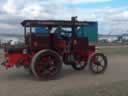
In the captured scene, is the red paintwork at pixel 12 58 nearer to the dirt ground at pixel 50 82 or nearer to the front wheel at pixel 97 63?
the dirt ground at pixel 50 82

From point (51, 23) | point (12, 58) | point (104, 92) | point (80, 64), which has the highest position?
point (51, 23)

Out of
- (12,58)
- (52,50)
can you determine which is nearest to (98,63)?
(52,50)

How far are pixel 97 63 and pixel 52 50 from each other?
6.73ft

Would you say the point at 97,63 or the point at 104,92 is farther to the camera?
the point at 97,63

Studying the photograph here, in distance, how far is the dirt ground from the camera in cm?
977

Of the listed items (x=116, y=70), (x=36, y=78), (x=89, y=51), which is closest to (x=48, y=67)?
(x=36, y=78)

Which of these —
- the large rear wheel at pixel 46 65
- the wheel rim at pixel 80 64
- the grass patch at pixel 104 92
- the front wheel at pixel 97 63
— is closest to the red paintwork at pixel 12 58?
the large rear wheel at pixel 46 65

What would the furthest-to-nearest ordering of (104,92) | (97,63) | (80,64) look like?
(80,64), (97,63), (104,92)

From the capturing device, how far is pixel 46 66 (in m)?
12.0

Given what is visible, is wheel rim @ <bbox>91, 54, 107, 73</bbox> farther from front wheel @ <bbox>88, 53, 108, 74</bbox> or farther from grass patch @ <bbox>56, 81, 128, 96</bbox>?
grass patch @ <bbox>56, 81, 128, 96</bbox>

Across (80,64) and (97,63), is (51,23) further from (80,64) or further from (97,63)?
(80,64)

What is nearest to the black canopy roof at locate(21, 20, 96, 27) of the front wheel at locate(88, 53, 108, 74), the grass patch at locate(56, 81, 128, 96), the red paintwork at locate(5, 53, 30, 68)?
the red paintwork at locate(5, 53, 30, 68)

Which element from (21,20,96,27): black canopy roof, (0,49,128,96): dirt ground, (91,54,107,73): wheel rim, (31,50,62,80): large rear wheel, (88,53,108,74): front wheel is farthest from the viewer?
(91,54,107,73): wheel rim

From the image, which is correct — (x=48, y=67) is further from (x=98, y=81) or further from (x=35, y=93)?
(x=35, y=93)
